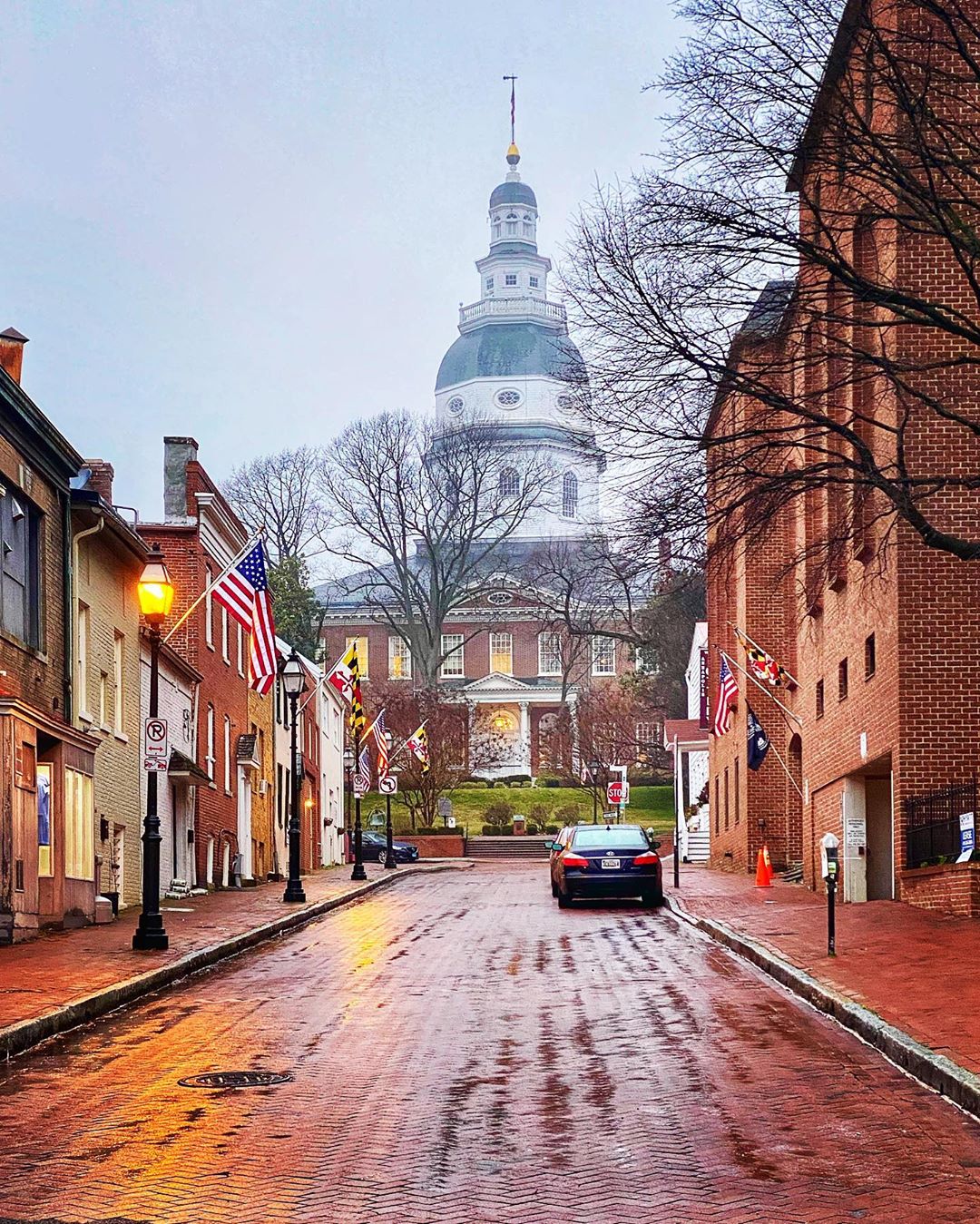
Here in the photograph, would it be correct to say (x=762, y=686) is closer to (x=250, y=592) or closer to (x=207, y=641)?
(x=207, y=641)

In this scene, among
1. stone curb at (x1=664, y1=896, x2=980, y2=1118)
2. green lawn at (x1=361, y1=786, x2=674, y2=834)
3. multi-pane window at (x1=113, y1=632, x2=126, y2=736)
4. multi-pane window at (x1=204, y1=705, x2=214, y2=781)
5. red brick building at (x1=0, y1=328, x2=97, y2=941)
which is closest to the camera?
stone curb at (x1=664, y1=896, x2=980, y2=1118)

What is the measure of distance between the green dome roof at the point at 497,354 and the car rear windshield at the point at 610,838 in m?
120

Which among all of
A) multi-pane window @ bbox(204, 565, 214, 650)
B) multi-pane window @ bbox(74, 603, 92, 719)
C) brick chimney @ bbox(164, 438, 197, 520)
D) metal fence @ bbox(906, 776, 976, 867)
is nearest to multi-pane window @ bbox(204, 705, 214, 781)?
multi-pane window @ bbox(204, 565, 214, 650)

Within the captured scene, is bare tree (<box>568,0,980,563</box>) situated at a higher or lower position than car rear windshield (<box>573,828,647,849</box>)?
higher

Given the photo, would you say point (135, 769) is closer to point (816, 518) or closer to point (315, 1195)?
point (816, 518)

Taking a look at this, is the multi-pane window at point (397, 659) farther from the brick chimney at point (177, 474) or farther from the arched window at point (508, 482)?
the brick chimney at point (177, 474)

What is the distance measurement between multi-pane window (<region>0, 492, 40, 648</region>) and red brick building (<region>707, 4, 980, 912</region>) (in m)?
9.27

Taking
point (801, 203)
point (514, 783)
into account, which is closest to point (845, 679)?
point (801, 203)

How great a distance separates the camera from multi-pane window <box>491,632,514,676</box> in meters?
127

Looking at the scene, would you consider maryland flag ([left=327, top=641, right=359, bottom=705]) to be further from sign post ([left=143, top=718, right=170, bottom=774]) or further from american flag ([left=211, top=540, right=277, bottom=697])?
sign post ([left=143, top=718, right=170, bottom=774])

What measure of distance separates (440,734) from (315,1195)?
76.3 metres

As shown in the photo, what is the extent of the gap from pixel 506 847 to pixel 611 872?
47.2 meters

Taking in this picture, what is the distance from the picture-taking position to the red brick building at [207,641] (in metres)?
40.5

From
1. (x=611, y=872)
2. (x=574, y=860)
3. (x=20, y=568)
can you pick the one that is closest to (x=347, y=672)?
(x=574, y=860)
